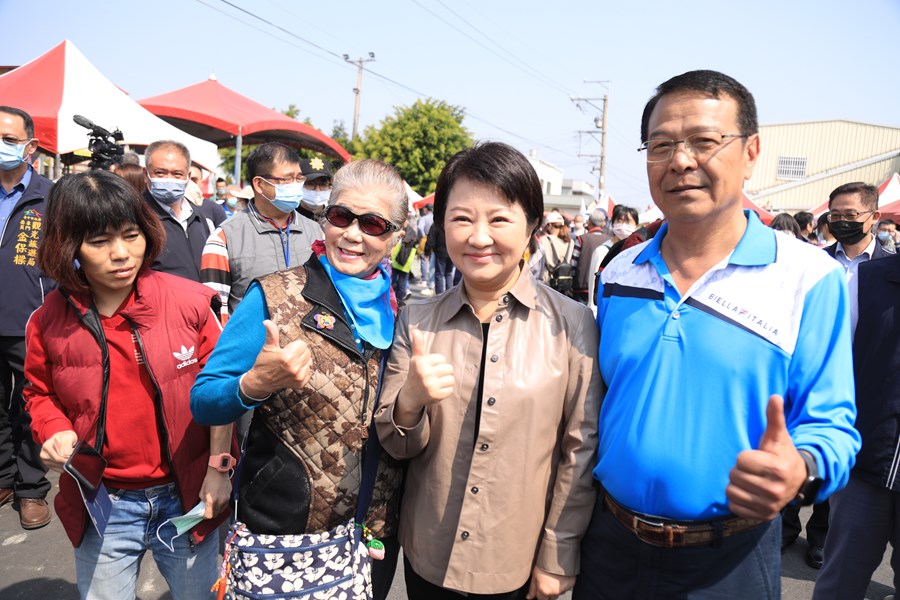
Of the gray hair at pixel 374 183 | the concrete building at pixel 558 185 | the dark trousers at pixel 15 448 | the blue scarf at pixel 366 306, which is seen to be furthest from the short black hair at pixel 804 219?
the concrete building at pixel 558 185

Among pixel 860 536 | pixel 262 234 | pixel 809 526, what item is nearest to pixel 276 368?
pixel 262 234

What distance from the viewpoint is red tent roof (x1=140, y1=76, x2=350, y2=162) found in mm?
11195

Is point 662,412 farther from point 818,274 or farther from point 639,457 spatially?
point 818,274

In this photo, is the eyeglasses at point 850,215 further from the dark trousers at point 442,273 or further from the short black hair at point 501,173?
the dark trousers at point 442,273

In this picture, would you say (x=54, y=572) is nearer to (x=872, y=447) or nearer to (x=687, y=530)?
(x=687, y=530)

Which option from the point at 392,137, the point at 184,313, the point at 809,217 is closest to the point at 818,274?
the point at 184,313

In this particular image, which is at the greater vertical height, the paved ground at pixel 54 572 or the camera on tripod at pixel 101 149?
the camera on tripod at pixel 101 149

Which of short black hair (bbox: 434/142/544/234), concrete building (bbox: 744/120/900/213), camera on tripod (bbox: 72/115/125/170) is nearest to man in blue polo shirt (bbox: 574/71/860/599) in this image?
short black hair (bbox: 434/142/544/234)

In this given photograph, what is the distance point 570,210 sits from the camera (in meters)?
55.1

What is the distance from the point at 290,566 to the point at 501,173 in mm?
1341

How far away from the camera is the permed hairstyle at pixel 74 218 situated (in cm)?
193

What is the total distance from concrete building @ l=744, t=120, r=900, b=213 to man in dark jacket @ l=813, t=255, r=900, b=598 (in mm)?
31199

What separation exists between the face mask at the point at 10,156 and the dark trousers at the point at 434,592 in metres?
4.02

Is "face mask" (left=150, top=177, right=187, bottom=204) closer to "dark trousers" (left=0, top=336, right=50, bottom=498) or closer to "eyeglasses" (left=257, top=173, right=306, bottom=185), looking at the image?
"eyeglasses" (left=257, top=173, right=306, bottom=185)
